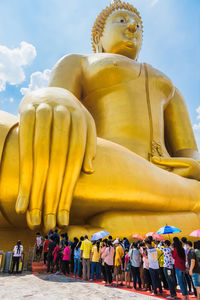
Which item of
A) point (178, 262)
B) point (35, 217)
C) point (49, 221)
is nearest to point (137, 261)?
point (178, 262)

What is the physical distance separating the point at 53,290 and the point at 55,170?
1.89 metres

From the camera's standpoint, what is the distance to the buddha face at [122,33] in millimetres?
8898

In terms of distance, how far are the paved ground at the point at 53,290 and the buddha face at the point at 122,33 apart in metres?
7.65

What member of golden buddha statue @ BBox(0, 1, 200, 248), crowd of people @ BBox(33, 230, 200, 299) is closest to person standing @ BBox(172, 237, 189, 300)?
crowd of people @ BBox(33, 230, 200, 299)

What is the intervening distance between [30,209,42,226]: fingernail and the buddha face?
6.73 m

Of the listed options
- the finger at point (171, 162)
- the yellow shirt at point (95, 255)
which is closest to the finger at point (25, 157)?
the yellow shirt at point (95, 255)

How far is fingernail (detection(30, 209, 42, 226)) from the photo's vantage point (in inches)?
166

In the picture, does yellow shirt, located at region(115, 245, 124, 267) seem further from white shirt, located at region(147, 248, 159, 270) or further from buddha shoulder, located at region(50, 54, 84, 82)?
buddha shoulder, located at region(50, 54, 84, 82)

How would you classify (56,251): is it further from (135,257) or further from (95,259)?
(135,257)

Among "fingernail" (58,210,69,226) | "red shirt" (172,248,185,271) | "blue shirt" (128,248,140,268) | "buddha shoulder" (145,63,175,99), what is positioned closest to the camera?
"red shirt" (172,248,185,271)

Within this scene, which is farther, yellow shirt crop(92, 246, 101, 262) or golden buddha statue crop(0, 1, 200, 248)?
golden buddha statue crop(0, 1, 200, 248)

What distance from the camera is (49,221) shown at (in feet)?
14.0

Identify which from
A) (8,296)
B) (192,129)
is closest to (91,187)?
(8,296)

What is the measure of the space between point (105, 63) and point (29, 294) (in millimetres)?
6297
